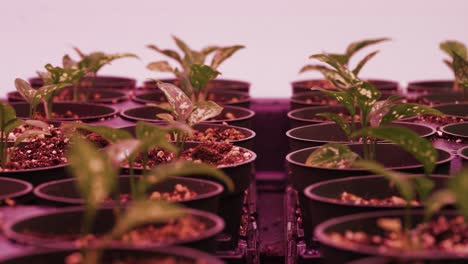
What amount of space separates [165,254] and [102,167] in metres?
0.16

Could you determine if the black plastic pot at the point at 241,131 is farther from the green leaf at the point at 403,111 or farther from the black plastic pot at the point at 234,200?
the green leaf at the point at 403,111

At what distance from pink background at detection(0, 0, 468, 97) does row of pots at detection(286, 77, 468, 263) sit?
1690mm

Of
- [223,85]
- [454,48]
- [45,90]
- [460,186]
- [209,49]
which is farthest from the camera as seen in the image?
[223,85]

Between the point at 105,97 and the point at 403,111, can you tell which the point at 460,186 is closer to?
the point at 403,111

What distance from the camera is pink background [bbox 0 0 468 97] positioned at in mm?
4449

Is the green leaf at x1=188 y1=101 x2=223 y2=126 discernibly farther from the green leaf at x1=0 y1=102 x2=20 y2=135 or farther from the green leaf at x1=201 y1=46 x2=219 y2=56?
the green leaf at x1=201 y1=46 x2=219 y2=56

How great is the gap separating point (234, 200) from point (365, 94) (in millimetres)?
409

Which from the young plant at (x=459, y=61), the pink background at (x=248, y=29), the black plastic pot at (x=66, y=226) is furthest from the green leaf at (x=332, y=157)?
the pink background at (x=248, y=29)

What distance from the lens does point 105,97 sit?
129 inches

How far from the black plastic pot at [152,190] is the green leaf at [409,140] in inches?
10.9

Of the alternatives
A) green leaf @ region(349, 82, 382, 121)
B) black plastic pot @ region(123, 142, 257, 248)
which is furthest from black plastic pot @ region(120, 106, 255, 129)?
black plastic pot @ region(123, 142, 257, 248)

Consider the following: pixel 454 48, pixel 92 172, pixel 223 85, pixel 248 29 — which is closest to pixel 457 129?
pixel 454 48

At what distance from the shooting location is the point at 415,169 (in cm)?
179

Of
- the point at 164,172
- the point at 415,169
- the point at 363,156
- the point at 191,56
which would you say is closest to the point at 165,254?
the point at 164,172
